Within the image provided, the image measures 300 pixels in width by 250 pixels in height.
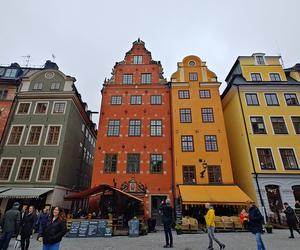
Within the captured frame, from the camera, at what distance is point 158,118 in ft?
71.0

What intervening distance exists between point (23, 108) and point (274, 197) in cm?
2705

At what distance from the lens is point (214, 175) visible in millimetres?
19000

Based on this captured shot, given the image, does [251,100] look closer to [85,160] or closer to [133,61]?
[133,61]

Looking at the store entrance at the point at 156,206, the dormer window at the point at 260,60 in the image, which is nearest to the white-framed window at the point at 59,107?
the store entrance at the point at 156,206

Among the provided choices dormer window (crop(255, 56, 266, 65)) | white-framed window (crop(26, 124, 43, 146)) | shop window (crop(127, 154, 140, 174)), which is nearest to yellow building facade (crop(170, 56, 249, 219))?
shop window (crop(127, 154, 140, 174))

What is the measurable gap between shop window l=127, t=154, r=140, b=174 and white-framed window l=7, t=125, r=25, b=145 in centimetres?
1148

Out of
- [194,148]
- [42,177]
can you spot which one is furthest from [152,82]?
[42,177]

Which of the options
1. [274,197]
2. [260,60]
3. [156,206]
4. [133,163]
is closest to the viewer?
[274,197]

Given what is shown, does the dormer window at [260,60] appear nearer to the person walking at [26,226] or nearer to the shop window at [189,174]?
the shop window at [189,174]

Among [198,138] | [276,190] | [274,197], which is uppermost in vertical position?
[198,138]

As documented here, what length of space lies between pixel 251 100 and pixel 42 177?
22810 millimetres

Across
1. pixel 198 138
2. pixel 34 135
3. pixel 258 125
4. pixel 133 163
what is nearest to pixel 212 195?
pixel 198 138

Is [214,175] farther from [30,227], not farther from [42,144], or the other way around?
[42,144]

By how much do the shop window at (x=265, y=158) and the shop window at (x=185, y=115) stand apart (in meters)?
7.43
